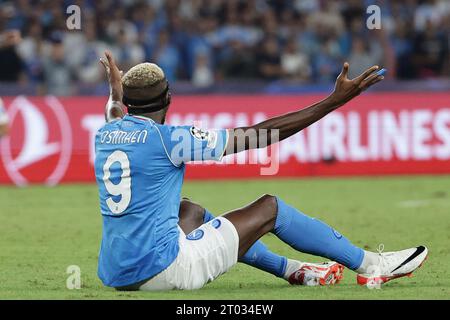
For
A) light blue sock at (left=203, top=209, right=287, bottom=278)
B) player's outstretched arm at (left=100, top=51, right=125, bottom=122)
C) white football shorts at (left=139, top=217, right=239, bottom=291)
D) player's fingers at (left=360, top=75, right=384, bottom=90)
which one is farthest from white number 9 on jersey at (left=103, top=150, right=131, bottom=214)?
player's fingers at (left=360, top=75, right=384, bottom=90)

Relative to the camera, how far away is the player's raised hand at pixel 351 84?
709 centimetres

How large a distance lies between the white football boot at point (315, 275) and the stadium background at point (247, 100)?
7.53ft

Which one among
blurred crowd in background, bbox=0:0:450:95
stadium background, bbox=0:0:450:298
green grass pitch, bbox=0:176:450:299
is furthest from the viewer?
blurred crowd in background, bbox=0:0:450:95

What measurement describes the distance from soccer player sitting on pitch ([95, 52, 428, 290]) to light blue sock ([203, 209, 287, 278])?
0.32 meters

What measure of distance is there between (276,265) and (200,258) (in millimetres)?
930

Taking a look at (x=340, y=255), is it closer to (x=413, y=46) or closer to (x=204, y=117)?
(x=204, y=117)

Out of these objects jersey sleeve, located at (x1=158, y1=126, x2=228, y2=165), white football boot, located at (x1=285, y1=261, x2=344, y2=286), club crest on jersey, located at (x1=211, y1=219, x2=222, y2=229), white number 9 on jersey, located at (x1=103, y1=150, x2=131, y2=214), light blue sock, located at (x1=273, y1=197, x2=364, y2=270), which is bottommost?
white football boot, located at (x1=285, y1=261, x2=344, y2=286)

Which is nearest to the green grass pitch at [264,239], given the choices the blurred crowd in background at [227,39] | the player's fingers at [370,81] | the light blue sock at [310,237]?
the light blue sock at [310,237]

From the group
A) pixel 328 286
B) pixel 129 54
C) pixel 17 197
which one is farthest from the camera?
pixel 129 54

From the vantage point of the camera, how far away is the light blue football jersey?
728 cm

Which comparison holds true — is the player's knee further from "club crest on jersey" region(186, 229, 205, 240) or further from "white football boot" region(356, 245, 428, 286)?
"white football boot" region(356, 245, 428, 286)

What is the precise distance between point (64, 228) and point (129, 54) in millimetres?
7600

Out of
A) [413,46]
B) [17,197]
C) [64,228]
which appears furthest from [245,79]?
[64,228]

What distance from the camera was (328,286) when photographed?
802 cm
